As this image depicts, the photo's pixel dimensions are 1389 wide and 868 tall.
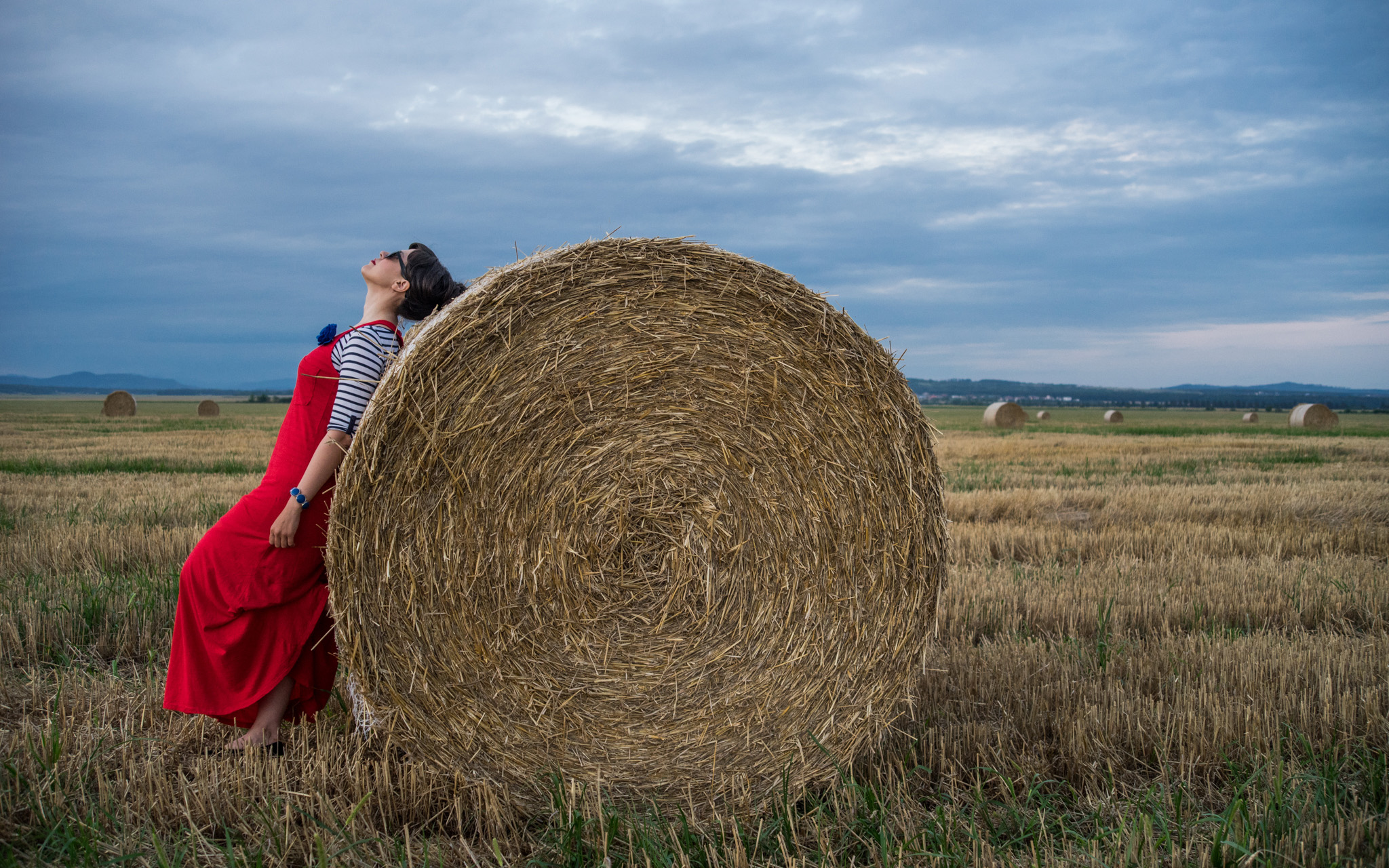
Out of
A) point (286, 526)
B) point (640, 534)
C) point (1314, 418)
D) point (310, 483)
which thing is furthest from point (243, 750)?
point (1314, 418)

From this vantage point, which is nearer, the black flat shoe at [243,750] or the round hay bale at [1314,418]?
the black flat shoe at [243,750]

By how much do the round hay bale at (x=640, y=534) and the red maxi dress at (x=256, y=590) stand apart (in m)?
0.41

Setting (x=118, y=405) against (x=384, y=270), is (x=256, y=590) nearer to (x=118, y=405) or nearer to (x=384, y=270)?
(x=384, y=270)

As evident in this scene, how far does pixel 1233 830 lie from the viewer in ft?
9.00

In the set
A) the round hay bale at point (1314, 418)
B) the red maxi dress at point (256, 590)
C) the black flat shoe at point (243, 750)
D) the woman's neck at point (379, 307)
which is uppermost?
the woman's neck at point (379, 307)

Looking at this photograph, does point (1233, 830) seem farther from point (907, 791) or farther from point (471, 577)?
point (471, 577)

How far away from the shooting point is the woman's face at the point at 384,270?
375 cm

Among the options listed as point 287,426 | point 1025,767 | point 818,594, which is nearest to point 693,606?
point 818,594

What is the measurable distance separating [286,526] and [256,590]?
1.00 ft

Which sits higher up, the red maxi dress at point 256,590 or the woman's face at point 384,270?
the woman's face at point 384,270

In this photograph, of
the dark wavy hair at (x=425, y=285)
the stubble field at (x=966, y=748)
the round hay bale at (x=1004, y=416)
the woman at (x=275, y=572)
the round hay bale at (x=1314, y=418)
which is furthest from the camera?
the round hay bale at (x=1004, y=416)

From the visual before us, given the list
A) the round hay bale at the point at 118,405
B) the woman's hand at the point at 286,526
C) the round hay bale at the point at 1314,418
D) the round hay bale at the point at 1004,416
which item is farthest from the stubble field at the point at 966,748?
the round hay bale at the point at 118,405

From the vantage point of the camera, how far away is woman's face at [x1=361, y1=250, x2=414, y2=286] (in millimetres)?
3748

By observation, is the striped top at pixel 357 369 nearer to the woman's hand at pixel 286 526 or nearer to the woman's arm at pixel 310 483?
the woman's arm at pixel 310 483
